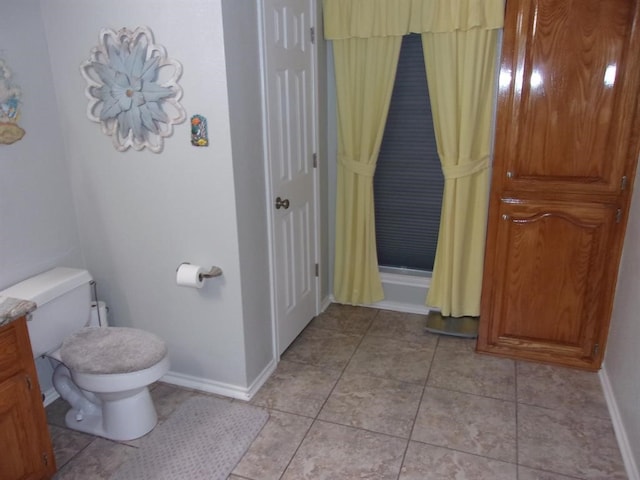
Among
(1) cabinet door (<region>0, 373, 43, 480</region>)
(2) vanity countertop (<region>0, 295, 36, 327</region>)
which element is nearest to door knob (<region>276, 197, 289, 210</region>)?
(2) vanity countertop (<region>0, 295, 36, 327</region>)

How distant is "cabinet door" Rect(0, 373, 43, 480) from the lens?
1669mm

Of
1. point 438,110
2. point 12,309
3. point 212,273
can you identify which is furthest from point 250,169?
point 438,110

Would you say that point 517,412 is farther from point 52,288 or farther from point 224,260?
point 52,288

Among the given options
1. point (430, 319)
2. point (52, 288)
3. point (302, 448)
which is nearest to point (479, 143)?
point (430, 319)

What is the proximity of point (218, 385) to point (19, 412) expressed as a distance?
3.13ft

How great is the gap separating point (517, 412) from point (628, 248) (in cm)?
97

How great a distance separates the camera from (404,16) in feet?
8.97

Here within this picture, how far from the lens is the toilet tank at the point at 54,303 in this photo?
2055 millimetres

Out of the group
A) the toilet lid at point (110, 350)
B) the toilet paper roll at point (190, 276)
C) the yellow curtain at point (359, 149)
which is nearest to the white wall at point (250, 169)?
the toilet paper roll at point (190, 276)

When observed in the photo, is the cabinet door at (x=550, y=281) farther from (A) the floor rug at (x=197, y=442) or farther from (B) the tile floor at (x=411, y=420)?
(A) the floor rug at (x=197, y=442)

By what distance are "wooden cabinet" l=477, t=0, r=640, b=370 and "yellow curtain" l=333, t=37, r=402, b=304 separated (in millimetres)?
757

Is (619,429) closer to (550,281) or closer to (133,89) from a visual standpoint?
(550,281)

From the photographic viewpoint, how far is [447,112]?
2.78 metres

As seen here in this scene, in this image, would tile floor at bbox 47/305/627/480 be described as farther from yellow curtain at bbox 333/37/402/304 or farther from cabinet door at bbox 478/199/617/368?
yellow curtain at bbox 333/37/402/304
